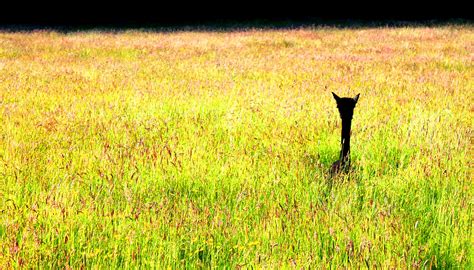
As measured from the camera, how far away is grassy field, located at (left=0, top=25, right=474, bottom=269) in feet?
8.68

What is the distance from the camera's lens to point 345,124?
3.52 meters

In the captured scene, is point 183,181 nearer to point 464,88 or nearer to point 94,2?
point 464,88

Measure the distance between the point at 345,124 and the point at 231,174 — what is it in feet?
3.03

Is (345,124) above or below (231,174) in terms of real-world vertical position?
above

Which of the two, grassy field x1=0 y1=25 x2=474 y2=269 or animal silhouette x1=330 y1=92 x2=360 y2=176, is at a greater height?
animal silhouette x1=330 y1=92 x2=360 y2=176

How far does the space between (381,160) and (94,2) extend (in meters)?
34.7

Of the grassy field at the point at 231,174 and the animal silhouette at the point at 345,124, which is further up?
the animal silhouette at the point at 345,124

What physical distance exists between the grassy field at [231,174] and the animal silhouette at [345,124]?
11cm

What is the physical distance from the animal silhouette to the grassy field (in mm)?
110

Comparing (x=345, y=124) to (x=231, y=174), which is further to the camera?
(x=231, y=174)

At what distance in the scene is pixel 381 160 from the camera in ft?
14.1

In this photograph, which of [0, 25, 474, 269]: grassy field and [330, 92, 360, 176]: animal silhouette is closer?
[0, 25, 474, 269]: grassy field

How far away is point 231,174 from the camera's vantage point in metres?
3.80

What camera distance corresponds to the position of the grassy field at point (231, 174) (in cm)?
264
